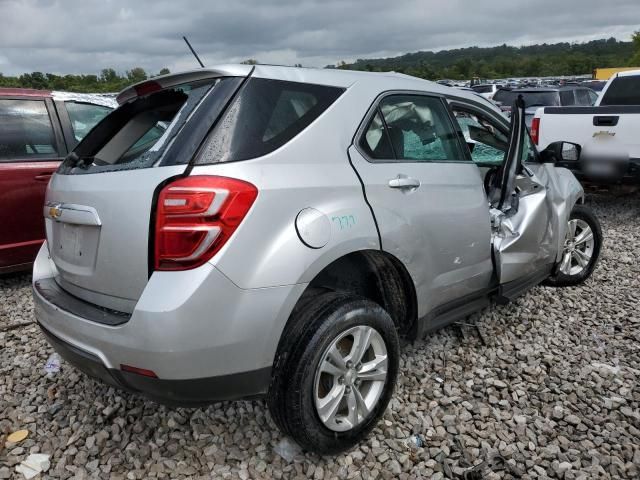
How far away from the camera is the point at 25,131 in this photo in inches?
173

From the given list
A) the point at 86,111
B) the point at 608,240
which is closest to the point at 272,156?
the point at 86,111

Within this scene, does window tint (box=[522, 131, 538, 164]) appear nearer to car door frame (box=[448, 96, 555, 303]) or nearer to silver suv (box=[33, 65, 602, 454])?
car door frame (box=[448, 96, 555, 303])

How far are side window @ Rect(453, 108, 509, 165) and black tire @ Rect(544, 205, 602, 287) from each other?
3.05ft

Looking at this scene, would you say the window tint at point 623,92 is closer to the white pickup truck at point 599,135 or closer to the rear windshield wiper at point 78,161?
the white pickup truck at point 599,135

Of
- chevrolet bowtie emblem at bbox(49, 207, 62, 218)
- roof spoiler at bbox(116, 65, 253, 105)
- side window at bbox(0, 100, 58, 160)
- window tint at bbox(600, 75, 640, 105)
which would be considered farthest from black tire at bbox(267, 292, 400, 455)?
window tint at bbox(600, 75, 640, 105)

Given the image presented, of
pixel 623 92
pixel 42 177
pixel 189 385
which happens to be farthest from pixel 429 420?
pixel 623 92

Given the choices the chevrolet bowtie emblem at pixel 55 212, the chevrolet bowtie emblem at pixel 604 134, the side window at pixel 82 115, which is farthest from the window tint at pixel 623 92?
the chevrolet bowtie emblem at pixel 55 212

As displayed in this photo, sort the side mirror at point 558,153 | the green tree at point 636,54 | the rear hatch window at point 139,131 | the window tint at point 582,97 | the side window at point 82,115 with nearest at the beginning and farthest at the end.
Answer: the rear hatch window at point 139,131, the side mirror at point 558,153, the side window at point 82,115, the window tint at point 582,97, the green tree at point 636,54

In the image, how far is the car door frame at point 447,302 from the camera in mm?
2379

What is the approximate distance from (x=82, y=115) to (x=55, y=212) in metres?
2.78

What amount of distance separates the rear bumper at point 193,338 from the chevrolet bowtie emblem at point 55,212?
522 mm

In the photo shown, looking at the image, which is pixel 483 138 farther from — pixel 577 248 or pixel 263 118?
pixel 263 118

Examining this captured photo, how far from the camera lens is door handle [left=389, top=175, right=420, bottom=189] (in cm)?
242

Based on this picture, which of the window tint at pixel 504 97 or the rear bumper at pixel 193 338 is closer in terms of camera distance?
the rear bumper at pixel 193 338
